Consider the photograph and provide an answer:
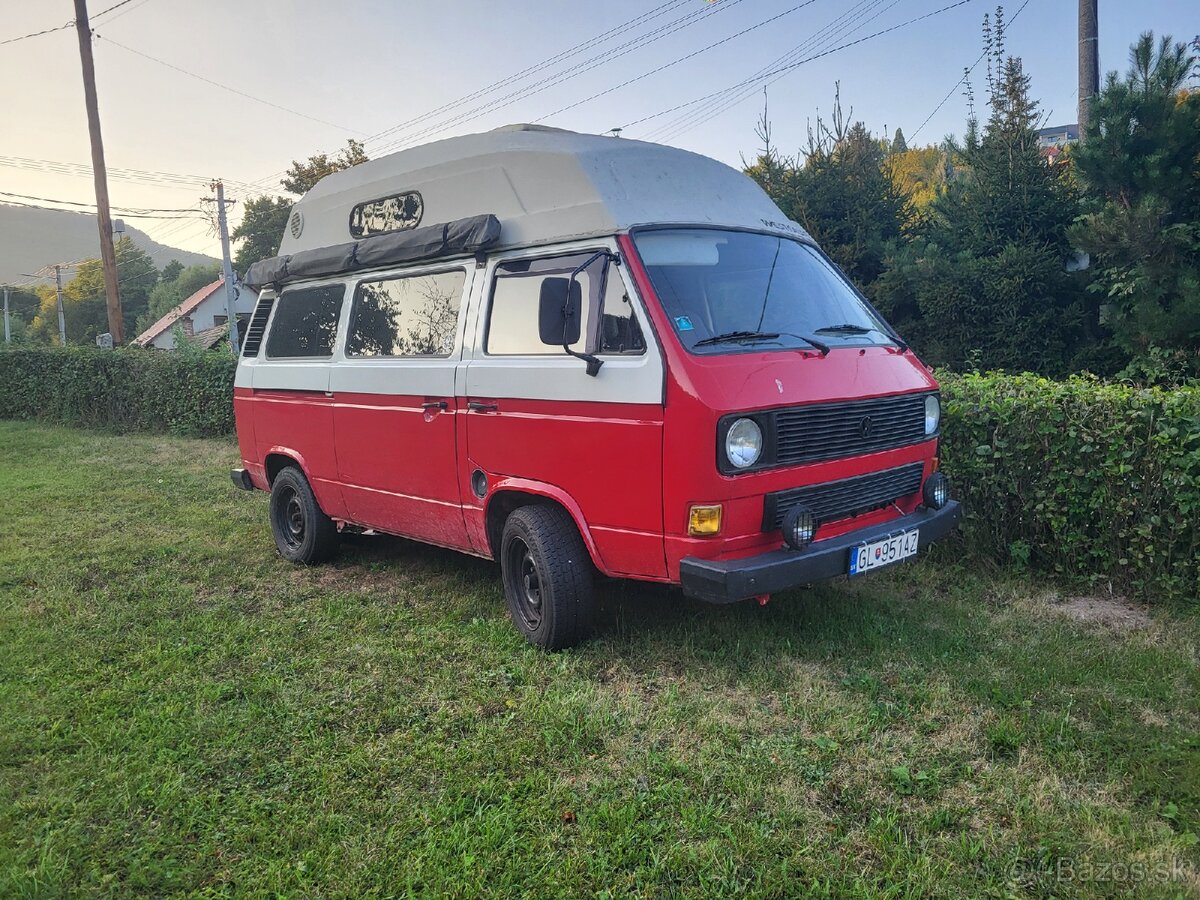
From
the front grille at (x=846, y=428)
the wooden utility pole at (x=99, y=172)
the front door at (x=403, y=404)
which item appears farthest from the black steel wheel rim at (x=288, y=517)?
the wooden utility pole at (x=99, y=172)

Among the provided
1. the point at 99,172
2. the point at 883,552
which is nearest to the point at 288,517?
the point at 883,552

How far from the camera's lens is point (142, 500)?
8.85 metres

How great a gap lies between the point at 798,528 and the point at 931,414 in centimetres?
142

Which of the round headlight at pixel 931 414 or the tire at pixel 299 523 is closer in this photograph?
the round headlight at pixel 931 414

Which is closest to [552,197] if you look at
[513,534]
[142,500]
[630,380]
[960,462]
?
[630,380]

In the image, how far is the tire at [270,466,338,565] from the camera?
6.29 metres

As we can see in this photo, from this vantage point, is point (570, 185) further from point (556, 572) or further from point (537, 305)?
point (556, 572)

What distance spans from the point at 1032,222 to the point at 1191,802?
9156mm

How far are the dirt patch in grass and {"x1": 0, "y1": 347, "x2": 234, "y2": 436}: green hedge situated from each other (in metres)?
13.6

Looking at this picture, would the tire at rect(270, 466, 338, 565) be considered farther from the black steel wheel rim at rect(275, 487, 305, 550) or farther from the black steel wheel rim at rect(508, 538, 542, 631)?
the black steel wheel rim at rect(508, 538, 542, 631)

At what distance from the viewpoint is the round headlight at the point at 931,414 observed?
15.3 feet

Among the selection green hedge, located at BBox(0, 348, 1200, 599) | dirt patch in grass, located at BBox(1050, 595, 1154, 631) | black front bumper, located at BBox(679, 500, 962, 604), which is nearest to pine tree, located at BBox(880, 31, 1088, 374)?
green hedge, located at BBox(0, 348, 1200, 599)

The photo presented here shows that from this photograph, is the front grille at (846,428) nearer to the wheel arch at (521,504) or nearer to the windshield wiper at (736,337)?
the windshield wiper at (736,337)

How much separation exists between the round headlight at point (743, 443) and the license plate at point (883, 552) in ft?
2.29
